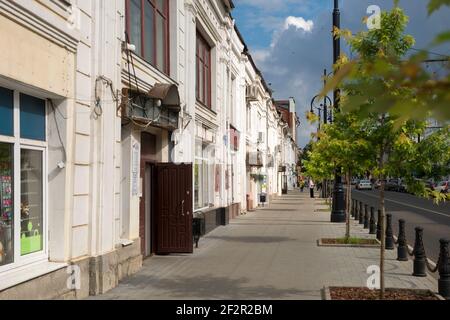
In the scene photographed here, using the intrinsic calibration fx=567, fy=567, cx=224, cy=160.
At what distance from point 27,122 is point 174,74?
721 centimetres

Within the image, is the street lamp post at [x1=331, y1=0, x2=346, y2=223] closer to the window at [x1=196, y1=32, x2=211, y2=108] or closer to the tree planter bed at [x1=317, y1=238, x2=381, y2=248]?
the window at [x1=196, y1=32, x2=211, y2=108]

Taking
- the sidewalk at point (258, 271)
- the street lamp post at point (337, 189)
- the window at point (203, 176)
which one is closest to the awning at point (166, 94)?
the sidewalk at point (258, 271)

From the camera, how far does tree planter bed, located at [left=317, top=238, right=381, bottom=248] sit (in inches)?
576

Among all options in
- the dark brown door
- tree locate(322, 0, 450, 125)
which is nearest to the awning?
the dark brown door

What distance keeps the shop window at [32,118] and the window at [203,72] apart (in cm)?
1033

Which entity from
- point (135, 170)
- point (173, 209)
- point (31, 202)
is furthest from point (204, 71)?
point (31, 202)

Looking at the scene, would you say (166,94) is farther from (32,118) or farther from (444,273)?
(444,273)

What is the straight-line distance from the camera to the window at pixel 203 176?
17344mm

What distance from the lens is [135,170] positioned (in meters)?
10.7

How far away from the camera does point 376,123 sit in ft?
26.8

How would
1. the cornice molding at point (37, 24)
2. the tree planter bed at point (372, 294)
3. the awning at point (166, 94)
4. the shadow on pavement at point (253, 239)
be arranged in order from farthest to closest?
the shadow on pavement at point (253, 239)
the awning at point (166, 94)
the tree planter bed at point (372, 294)
the cornice molding at point (37, 24)

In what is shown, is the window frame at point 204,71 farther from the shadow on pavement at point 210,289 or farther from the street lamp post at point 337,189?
the shadow on pavement at point 210,289

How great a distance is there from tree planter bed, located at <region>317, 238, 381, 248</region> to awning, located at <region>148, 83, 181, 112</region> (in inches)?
228
